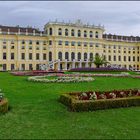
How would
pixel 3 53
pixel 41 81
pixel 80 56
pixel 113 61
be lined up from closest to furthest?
Answer: pixel 41 81, pixel 3 53, pixel 80 56, pixel 113 61

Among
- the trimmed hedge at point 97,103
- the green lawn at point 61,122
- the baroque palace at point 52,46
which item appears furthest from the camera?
the baroque palace at point 52,46

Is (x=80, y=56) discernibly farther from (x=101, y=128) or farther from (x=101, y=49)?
(x=101, y=128)

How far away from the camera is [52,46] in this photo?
70.2 meters

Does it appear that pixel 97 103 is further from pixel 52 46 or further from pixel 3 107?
pixel 52 46

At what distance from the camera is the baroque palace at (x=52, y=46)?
68.1m

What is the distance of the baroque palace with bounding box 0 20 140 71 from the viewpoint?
2680 inches

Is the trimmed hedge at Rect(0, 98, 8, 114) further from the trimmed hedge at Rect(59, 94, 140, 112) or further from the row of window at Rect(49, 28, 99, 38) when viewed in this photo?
the row of window at Rect(49, 28, 99, 38)

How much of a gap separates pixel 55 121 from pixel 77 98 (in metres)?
2.25

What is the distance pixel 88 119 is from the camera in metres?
10.8

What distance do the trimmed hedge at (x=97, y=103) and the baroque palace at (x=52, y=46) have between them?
52.4 m

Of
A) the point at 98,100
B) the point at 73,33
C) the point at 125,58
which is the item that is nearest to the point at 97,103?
the point at 98,100

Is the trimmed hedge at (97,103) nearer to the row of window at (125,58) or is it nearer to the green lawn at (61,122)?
the green lawn at (61,122)

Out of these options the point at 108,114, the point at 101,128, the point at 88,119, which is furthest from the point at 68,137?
the point at 108,114

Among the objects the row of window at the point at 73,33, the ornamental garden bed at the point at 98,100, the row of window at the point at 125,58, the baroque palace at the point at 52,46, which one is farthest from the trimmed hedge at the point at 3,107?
the row of window at the point at 125,58
